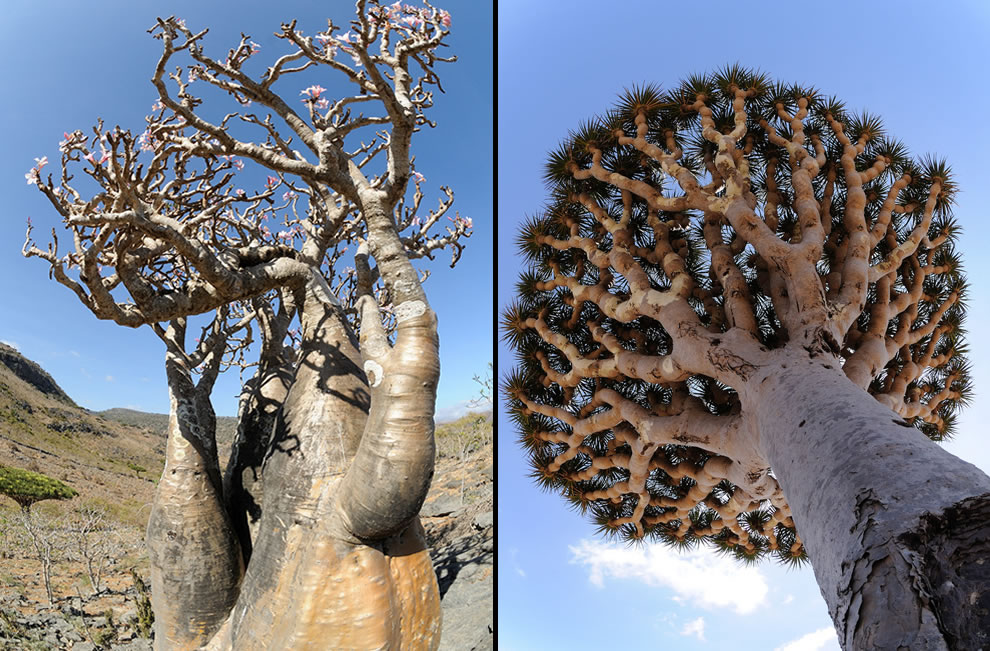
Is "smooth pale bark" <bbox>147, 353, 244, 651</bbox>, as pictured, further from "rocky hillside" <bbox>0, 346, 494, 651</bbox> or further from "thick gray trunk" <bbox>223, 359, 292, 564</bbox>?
"rocky hillside" <bbox>0, 346, 494, 651</bbox>

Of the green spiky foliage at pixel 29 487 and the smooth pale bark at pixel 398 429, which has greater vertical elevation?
the green spiky foliage at pixel 29 487

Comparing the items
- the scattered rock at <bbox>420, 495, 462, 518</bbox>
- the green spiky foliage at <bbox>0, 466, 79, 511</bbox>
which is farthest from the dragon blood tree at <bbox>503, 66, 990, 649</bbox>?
the green spiky foliage at <bbox>0, 466, 79, 511</bbox>

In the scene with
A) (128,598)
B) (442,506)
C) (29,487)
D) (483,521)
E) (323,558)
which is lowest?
(128,598)

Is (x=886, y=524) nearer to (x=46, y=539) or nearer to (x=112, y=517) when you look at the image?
(x=46, y=539)

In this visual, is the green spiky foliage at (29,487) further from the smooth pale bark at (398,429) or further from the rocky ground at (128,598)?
the smooth pale bark at (398,429)

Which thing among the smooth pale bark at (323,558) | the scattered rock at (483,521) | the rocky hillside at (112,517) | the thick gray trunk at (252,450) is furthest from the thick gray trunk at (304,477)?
the scattered rock at (483,521)

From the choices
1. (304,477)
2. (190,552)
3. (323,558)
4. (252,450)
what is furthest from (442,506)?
(323,558)
